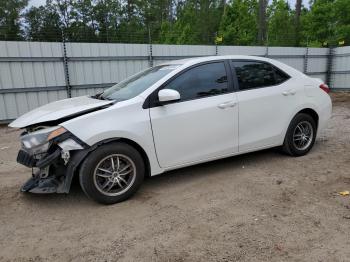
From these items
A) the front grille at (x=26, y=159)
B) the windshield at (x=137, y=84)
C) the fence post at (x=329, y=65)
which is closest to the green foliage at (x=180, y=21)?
the fence post at (x=329, y=65)

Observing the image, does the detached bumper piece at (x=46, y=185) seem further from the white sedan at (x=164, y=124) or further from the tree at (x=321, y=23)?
the tree at (x=321, y=23)

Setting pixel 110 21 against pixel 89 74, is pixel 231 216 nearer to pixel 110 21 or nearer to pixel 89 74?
pixel 89 74

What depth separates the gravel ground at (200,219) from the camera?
2748 millimetres

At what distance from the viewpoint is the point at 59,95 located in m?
10.1

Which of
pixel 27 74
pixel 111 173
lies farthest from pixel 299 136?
pixel 27 74

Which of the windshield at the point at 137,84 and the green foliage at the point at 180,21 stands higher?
the green foliage at the point at 180,21

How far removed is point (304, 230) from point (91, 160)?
7.53ft

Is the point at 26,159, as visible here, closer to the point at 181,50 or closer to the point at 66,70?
the point at 66,70

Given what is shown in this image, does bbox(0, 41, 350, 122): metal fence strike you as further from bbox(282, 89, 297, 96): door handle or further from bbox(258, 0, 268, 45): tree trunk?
bbox(258, 0, 268, 45): tree trunk

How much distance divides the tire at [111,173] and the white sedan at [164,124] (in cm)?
1

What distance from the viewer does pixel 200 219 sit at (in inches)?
128

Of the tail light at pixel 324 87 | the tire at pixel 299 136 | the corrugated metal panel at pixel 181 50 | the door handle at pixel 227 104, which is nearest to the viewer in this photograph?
the door handle at pixel 227 104

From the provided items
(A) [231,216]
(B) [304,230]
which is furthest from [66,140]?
(B) [304,230]

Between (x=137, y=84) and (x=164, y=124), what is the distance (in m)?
0.80
